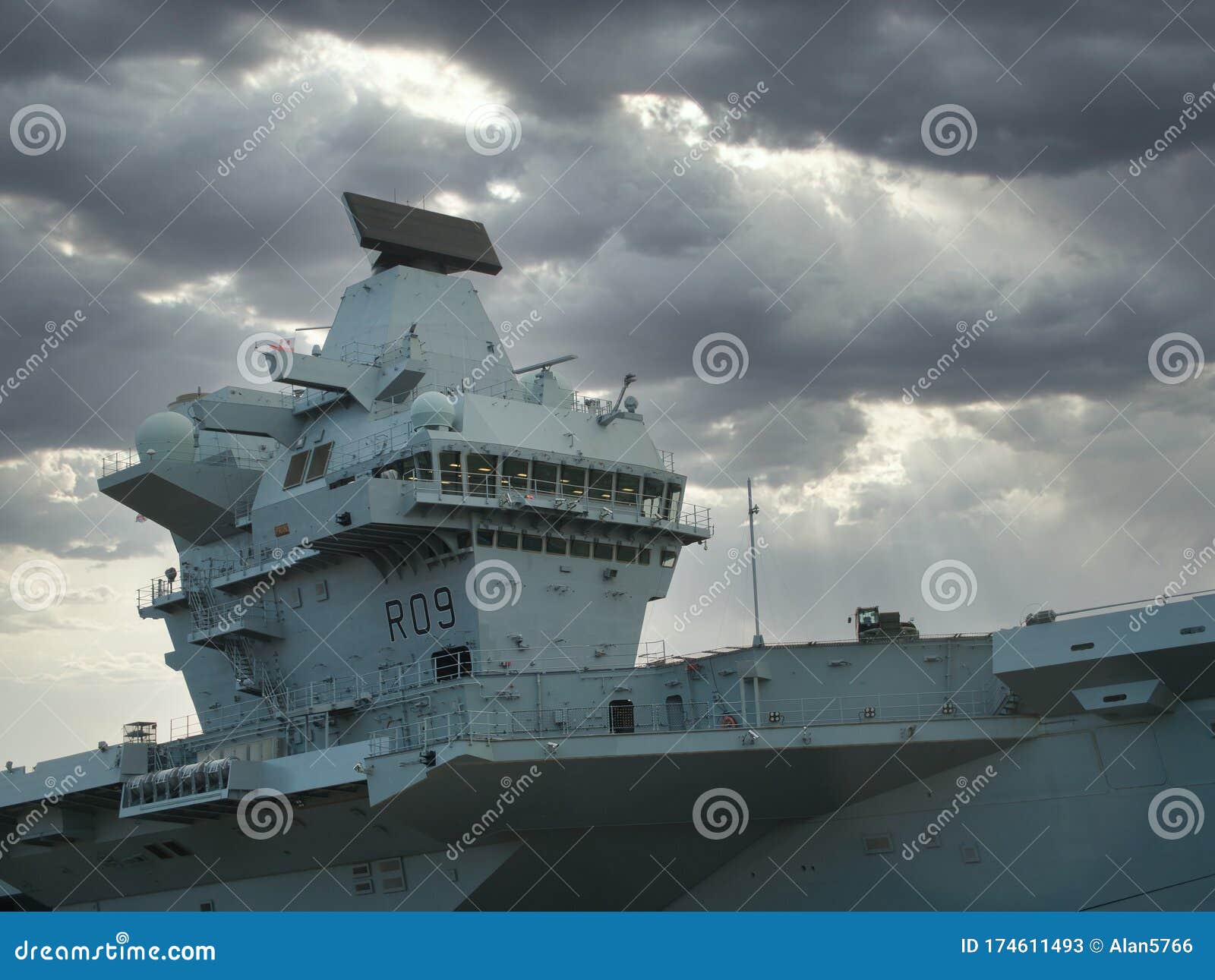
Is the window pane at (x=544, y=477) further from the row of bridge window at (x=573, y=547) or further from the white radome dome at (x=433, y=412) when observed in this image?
the white radome dome at (x=433, y=412)

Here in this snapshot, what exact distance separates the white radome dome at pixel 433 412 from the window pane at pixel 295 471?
401 cm

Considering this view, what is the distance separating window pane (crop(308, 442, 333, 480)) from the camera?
31.3m

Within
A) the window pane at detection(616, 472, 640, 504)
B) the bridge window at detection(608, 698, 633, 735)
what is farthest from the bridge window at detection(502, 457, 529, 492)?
the bridge window at detection(608, 698, 633, 735)

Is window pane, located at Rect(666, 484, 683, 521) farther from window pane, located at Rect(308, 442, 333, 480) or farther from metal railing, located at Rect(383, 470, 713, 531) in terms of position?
window pane, located at Rect(308, 442, 333, 480)

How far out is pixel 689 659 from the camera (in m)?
26.0

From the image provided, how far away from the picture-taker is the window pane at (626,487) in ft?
99.8

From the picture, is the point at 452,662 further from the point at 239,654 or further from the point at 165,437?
the point at 165,437

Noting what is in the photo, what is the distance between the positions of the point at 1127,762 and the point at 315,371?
18.5m

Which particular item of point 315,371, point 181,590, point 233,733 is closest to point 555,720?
point 233,733

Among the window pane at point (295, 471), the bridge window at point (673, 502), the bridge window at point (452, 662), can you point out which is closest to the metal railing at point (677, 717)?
the bridge window at point (452, 662)

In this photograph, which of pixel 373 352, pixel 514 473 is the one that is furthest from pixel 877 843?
pixel 373 352

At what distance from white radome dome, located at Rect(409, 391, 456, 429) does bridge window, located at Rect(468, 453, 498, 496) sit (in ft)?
3.22

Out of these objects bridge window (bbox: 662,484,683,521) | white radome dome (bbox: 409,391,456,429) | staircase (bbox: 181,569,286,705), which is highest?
white radome dome (bbox: 409,391,456,429)

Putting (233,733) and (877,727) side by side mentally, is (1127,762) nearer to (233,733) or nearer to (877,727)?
(877,727)
